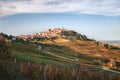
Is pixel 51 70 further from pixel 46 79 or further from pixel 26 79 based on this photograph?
pixel 26 79

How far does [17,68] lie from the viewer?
131ft

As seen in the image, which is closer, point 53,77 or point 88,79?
point 53,77

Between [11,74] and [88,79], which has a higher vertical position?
[11,74]

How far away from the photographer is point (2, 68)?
3706 centimetres

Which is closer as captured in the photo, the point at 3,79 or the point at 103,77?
the point at 3,79

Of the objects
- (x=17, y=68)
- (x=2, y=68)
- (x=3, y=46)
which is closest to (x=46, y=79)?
(x=17, y=68)

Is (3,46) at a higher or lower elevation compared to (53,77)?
higher

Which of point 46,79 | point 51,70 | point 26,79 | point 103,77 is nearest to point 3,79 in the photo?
point 26,79

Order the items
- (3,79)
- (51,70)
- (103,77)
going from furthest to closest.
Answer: (103,77) → (51,70) → (3,79)

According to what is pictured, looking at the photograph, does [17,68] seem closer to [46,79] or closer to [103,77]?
[46,79]

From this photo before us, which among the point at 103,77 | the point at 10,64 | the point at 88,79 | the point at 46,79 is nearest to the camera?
the point at 10,64

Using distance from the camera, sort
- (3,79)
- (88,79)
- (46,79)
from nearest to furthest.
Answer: (3,79) → (46,79) → (88,79)

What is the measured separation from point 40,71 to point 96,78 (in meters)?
16.7

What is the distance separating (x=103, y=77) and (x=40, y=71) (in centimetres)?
1896
